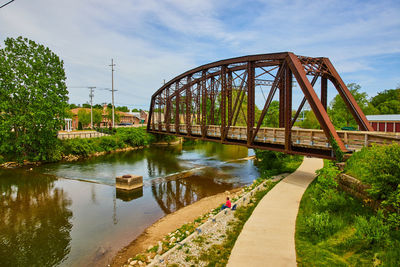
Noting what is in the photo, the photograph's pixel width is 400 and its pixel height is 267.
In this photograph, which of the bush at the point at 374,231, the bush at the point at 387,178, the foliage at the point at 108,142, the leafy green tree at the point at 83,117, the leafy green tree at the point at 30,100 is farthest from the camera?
the leafy green tree at the point at 83,117

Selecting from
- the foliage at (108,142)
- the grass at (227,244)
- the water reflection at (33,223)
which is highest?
the foliage at (108,142)

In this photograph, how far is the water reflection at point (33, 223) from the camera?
1053 centimetres

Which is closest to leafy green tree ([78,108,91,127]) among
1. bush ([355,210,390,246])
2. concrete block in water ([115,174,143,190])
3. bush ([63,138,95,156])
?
bush ([63,138,95,156])

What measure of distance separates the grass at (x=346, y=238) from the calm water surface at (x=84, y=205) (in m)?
8.02

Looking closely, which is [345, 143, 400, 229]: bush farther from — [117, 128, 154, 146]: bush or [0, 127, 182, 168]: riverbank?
[117, 128, 154, 146]: bush

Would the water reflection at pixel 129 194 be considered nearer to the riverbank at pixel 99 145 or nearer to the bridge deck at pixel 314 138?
the bridge deck at pixel 314 138

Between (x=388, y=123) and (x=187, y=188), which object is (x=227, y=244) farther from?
(x=388, y=123)

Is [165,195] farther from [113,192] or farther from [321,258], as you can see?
[321,258]

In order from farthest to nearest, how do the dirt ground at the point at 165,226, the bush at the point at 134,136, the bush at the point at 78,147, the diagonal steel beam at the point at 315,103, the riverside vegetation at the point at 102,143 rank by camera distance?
the bush at the point at 134,136, the bush at the point at 78,147, the riverside vegetation at the point at 102,143, the diagonal steel beam at the point at 315,103, the dirt ground at the point at 165,226

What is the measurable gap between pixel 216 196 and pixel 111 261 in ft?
31.5

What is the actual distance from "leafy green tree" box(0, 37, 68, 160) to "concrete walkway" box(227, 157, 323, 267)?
92.2ft

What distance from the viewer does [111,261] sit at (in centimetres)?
994

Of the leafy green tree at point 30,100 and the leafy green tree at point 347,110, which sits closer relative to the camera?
the leafy green tree at point 30,100

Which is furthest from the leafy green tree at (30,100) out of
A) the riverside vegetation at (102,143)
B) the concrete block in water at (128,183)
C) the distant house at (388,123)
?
the distant house at (388,123)
